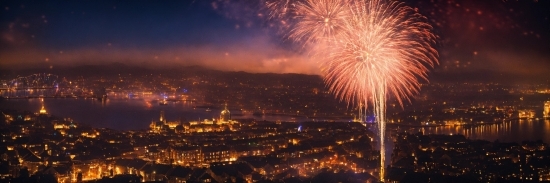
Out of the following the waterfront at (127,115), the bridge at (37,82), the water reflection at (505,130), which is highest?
the bridge at (37,82)

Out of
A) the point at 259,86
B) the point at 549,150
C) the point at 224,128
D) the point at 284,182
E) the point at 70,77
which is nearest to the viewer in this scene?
the point at 284,182

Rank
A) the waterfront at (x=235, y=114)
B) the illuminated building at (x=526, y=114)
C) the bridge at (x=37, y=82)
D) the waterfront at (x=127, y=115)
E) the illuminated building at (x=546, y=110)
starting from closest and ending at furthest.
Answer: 1. the waterfront at (x=235, y=114)
2. the waterfront at (x=127, y=115)
3. the illuminated building at (x=526, y=114)
4. the illuminated building at (x=546, y=110)
5. the bridge at (x=37, y=82)

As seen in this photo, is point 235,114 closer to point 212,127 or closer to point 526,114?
point 212,127

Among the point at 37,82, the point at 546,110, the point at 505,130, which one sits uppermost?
the point at 37,82

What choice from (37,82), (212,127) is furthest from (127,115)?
(37,82)

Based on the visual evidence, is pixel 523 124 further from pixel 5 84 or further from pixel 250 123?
pixel 5 84

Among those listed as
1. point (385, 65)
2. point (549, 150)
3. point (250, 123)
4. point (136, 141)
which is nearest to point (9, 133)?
point (136, 141)

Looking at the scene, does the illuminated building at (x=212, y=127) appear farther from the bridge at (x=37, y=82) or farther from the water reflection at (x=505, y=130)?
the bridge at (x=37, y=82)

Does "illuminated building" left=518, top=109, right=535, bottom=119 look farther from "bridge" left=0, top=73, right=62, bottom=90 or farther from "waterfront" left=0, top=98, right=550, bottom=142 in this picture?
"bridge" left=0, top=73, right=62, bottom=90

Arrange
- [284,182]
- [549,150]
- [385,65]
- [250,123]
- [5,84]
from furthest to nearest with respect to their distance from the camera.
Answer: [5,84], [250,123], [549,150], [284,182], [385,65]

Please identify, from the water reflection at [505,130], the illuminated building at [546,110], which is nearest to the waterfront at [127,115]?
the water reflection at [505,130]

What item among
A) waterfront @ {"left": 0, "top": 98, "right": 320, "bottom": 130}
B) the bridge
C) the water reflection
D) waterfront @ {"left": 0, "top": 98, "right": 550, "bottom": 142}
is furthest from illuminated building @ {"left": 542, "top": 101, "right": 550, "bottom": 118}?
the bridge
